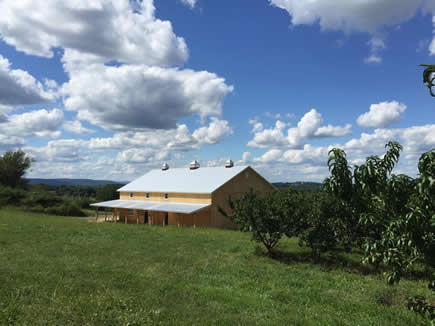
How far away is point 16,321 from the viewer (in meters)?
6.29

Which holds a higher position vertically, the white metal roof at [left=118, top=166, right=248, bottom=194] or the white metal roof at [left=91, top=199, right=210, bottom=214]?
the white metal roof at [left=118, top=166, right=248, bottom=194]

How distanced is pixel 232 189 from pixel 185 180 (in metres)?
7.18

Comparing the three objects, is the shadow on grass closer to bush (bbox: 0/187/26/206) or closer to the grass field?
the grass field

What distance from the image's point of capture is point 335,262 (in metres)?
15.1

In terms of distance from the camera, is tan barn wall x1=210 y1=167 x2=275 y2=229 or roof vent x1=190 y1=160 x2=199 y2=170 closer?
tan barn wall x1=210 y1=167 x2=275 y2=229

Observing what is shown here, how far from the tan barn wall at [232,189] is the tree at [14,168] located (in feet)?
168

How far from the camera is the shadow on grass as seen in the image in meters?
13.5

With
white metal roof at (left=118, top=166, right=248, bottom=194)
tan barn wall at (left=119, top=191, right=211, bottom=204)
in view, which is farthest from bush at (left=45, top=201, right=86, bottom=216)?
tan barn wall at (left=119, top=191, right=211, bottom=204)

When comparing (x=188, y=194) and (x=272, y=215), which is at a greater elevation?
(x=188, y=194)

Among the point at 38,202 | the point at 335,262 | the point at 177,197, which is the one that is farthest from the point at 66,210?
the point at 335,262

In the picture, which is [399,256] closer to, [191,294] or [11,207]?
[191,294]

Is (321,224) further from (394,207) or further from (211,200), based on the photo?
(211,200)

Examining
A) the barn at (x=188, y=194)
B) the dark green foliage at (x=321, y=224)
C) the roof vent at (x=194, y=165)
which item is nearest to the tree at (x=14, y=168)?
the barn at (x=188, y=194)

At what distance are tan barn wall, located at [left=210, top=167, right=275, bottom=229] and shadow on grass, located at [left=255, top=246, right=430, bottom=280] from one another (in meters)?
13.2
